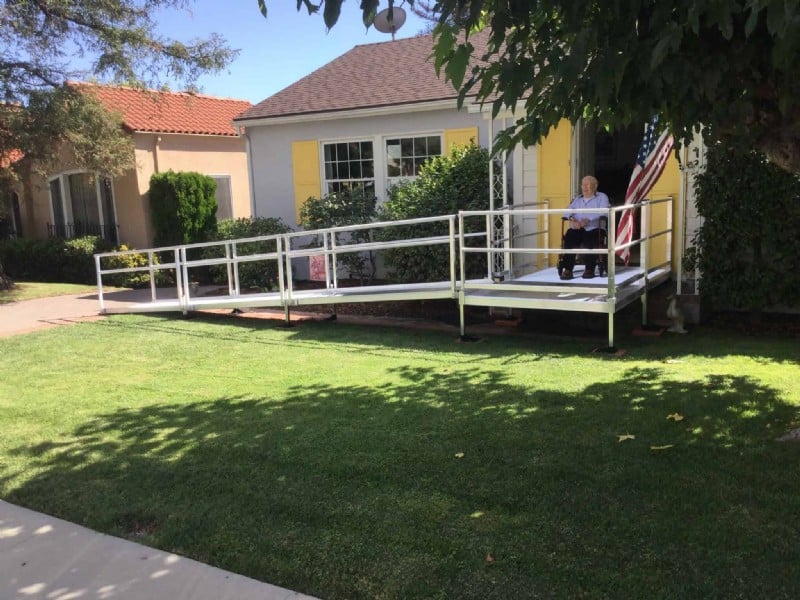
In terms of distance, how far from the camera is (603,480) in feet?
13.2

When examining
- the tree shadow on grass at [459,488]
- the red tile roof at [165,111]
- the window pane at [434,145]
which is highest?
the red tile roof at [165,111]

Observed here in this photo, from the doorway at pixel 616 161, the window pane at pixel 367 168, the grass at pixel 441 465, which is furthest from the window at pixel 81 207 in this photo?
the doorway at pixel 616 161

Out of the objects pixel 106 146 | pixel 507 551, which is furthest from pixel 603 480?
pixel 106 146

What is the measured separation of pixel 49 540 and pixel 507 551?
8.00 feet

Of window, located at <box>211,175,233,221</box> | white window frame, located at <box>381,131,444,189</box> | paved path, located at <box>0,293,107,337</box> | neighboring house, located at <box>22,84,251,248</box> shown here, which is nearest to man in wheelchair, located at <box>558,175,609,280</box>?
white window frame, located at <box>381,131,444,189</box>

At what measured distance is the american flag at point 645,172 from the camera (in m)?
8.34

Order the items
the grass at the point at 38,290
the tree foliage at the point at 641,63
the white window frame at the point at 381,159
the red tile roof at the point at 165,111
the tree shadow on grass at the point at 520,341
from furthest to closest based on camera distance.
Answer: the red tile roof at the point at 165,111 → the grass at the point at 38,290 → the white window frame at the point at 381,159 → the tree shadow on grass at the point at 520,341 → the tree foliage at the point at 641,63

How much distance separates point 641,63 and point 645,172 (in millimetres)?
5660

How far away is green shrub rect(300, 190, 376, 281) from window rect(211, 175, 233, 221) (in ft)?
21.2

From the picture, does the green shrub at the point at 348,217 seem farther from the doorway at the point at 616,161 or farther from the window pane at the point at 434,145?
the doorway at the point at 616,161

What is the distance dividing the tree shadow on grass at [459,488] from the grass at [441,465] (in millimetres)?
15

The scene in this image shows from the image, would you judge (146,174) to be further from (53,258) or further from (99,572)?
Answer: (99,572)

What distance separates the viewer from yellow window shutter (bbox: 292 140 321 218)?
13.6 meters

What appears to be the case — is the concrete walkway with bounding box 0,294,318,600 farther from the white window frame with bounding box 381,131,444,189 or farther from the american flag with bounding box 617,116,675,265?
the white window frame with bounding box 381,131,444,189
